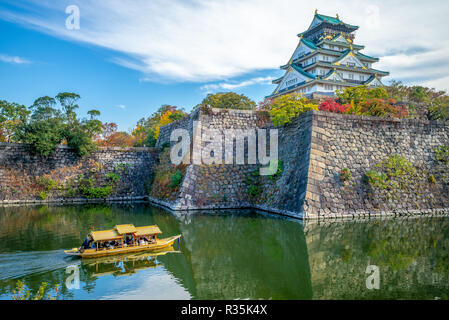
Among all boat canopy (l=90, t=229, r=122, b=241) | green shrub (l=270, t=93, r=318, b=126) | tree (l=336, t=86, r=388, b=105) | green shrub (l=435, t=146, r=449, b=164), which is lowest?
boat canopy (l=90, t=229, r=122, b=241)

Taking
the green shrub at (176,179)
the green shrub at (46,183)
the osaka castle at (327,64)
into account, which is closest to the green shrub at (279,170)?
the green shrub at (176,179)

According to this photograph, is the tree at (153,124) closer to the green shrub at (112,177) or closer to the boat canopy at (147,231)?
the green shrub at (112,177)

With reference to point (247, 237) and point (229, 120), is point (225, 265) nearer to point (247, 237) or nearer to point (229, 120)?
point (247, 237)

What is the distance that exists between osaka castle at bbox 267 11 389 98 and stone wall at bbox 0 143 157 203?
16.1 m

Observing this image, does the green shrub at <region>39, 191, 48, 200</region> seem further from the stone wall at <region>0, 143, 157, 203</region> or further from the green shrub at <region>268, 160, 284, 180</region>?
the green shrub at <region>268, 160, 284, 180</region>

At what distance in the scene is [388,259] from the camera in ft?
26.2

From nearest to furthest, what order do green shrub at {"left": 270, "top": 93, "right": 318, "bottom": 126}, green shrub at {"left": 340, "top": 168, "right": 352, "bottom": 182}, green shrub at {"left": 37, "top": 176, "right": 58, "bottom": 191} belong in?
green shrub at {"left": 340, "top": 168, "right": 352, "bottom": 182}, green shrub at {"left": 270, "top": 93, "right": 318, "bottom": 126}, green shrub at {"left": 37, "top": 176, "right": 58, "bottom": 191}

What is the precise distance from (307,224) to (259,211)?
3850 millimetres

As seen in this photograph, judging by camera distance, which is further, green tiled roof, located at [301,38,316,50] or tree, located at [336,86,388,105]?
green tiled roof, located at [301,38,316,50]

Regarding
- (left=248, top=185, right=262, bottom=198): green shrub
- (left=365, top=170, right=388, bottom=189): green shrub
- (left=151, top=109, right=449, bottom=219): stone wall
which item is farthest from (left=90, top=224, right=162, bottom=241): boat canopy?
(left=365, top=170, right=388, bottom=189): green shrub

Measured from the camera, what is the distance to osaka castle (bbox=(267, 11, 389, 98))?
29812mm

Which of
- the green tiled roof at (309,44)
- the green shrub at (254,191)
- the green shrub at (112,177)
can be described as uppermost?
the green tiled roof at (309,44)

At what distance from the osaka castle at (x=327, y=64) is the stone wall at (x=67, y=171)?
16.1 meters

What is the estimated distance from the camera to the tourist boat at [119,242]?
830 centimetres
